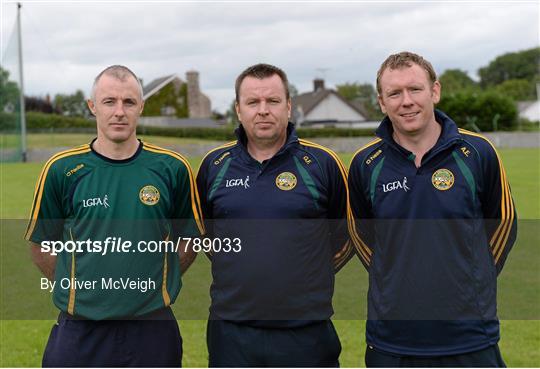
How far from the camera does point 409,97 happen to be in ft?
13.0

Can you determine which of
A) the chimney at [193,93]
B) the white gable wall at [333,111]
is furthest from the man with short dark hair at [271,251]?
the white gable wall at [333,111]

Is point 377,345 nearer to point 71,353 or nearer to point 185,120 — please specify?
point 71,353

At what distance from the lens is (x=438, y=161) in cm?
398

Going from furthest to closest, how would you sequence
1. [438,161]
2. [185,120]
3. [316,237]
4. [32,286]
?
[185,120] < [32,286] < [316,237] < [438,161]

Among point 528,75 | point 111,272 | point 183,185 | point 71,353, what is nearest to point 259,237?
point 183,185

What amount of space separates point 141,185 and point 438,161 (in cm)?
188

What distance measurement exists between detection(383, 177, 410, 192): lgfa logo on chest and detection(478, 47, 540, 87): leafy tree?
109m

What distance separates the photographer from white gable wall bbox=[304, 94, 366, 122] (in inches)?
3098

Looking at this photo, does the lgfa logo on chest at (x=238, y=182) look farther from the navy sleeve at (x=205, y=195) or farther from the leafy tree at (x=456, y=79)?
the leafy tree at (x=456, y=79)

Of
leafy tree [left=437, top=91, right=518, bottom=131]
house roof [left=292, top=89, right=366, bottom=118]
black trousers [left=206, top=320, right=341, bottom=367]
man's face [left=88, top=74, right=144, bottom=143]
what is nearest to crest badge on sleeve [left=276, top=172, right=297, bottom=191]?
black trousers [left=206, top=320, right=341, bottom=367]

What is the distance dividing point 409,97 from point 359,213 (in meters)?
0.85

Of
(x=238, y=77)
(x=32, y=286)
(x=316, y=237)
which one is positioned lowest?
(x=32, y=286)

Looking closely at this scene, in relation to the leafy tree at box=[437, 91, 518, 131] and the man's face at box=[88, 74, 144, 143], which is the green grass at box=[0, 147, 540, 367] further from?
the leafy tree at box=[437, 91, 518, 131]

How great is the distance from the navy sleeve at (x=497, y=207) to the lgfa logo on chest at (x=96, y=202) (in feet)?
7.73
